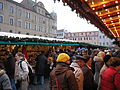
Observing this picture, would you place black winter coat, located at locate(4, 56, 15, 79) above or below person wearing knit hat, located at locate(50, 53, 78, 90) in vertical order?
below

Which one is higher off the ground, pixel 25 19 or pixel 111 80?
pixel 25 19

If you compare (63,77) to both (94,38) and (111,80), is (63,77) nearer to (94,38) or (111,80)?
(111,80)

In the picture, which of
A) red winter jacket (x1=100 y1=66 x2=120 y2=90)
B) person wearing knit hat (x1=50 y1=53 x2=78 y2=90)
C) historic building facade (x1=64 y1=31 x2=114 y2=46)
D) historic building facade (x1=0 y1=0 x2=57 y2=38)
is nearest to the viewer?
red winter jacket (x1=100 y1=66 x2=120 y2=90)

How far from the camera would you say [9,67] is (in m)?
5.42

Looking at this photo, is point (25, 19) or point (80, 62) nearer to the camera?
point (80, 62)

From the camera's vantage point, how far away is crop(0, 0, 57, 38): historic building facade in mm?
35025

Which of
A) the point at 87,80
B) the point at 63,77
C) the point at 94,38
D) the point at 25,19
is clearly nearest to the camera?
the point at 63,77

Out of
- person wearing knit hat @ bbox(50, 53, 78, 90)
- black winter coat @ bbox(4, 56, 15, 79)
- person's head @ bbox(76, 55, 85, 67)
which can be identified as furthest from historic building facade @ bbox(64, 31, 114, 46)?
person wearing knit hat @ bbox(50, 53, 78, 90)

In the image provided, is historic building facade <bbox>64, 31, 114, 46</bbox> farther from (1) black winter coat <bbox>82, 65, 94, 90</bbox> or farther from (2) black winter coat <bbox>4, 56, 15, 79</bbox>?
(1) black winter coat <bbox>82, 65, 94, 90</bbox>

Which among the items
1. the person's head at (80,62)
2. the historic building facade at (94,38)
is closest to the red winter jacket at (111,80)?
the person's head at (80,62)

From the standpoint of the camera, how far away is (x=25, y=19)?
4097 cm

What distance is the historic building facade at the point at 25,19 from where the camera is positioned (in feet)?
115

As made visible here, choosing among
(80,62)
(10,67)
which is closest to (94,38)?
(10,67)

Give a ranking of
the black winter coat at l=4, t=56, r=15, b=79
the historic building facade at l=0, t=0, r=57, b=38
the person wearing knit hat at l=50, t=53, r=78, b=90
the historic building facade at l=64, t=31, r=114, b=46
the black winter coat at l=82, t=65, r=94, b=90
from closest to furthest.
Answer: the person wearing knit hat at l=50, t=53, r=78, b=90, the black winter coat at l=82, t=65, r=94, b=90, the black winter coat at l=4, t=56, r=15, b=79, the historic building facade at l=0, t=0, r=57, b=38, the historic building facade at l=64, t=31, r=114, b=46
